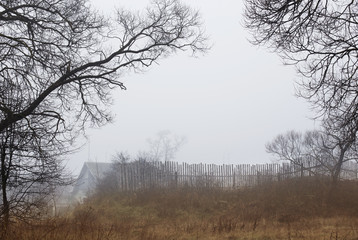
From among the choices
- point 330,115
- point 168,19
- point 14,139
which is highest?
point 168,19

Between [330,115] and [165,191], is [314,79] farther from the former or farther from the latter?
[165,191]

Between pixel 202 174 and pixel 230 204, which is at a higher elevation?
pixel 202 174

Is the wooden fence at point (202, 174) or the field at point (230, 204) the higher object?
the wooden fence at point (202, 174)

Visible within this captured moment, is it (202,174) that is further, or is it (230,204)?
(202,174)

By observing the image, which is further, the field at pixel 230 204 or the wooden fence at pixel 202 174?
the wooden fence at pixel 202 174

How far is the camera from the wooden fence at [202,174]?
25.0 m

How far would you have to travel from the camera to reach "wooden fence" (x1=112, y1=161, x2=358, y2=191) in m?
25.0

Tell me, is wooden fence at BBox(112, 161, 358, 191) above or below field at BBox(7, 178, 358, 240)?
above

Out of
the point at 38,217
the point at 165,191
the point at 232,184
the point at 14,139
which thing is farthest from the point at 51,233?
the point at 232,184

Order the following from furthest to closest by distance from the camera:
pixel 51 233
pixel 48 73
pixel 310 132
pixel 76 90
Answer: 1. pixel 310 132
2. pixel 76 90
3. pixel 48 73
4. pixel 51 233

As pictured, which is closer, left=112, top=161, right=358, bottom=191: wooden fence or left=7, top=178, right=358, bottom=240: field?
left=7, top=178, right=358, bottom=240: field

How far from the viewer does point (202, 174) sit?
25.4 metres

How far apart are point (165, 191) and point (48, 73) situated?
52.0ft

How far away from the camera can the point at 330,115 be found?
322 inches
